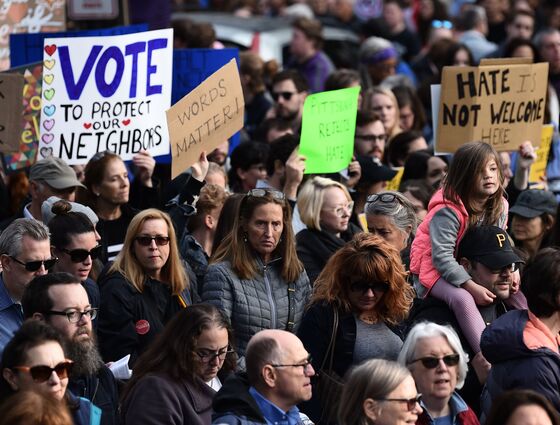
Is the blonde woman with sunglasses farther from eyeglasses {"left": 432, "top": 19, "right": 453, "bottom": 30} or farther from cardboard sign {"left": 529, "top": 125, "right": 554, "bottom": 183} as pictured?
eyeglasses {"left": 432, "top": 19, "right": 453, "bottom": 30}

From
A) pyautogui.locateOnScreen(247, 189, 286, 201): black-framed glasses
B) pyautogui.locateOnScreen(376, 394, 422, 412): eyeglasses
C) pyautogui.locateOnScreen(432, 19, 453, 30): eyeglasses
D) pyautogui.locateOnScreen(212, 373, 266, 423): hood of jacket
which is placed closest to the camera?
pyautogui.locateOnScreen(376, 394, 422, 412): eyeglasses

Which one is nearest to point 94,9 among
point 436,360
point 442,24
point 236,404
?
point 436,360

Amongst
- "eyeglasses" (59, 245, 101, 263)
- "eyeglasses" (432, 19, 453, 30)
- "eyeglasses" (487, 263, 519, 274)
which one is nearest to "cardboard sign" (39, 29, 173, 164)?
"eyeglasses" (59, 245, 101, 263)

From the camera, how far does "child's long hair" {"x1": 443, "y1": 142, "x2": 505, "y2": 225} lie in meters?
8.18

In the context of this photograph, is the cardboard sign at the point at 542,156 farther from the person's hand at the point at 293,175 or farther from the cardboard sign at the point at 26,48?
the cardboard sign at the point at 26,48

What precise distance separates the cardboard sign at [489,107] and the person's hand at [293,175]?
1021 mm

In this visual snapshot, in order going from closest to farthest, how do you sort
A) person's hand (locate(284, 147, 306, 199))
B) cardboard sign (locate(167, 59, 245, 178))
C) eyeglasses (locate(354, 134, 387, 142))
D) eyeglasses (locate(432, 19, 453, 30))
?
cardboard sign (locate(167, 59, 245, 178)), person's hand (locate(284, 147, 306, 199)), eyeglasses (locate(354, 134, 387, 142)), eyeglasses (locate(432, 19, 453, 30))

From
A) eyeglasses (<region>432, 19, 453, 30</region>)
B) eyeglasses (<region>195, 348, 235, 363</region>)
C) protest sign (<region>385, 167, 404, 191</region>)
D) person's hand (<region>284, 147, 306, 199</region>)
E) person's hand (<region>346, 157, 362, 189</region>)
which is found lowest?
eyeglasses (<region>432, 19, 453, 30</region>)

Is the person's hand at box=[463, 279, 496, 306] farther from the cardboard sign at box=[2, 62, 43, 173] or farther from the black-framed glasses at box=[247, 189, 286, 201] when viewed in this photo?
the cardboard sign at box=[2, 62, 43, 173]

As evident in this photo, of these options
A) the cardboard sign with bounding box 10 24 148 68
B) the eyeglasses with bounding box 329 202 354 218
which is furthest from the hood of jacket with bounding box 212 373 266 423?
the cardboard sign with bounding box 10 24 148 68

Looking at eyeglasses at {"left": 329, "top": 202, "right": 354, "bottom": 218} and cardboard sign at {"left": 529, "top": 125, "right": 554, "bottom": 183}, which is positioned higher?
eyeglasses at {"left": 329, "top": 202, "right": 354, "bottom": 218}

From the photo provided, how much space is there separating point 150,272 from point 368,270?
1.30m

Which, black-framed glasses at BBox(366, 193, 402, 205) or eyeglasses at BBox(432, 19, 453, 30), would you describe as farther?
eyeglasses at BBox(432, 19, 453, 30)

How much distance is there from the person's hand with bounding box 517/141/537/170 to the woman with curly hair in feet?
9.78
